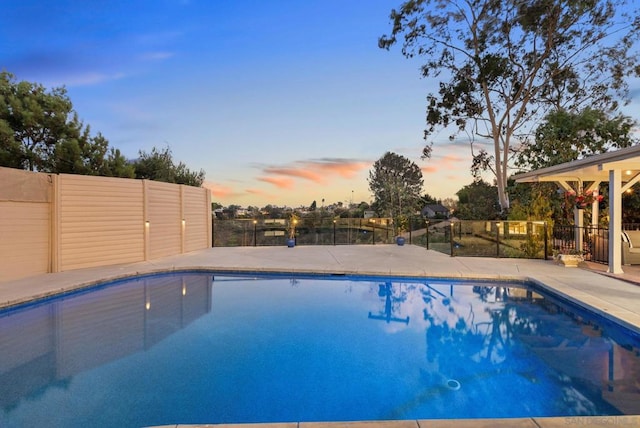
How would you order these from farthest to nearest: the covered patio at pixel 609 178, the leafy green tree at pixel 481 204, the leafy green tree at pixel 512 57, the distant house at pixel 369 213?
the distant house at pixel 369 213 < the leafy green tree at pixel 481 204 < the leafy green tree at pixel 512 57 < the covered patio at pixel 609 178

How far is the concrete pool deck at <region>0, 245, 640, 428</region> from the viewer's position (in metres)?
2.12

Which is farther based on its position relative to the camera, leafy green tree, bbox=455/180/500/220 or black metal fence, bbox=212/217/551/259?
leafy green tree, bbox=455/180/500/220

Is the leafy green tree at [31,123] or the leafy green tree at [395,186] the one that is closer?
the leafy green tree at [31,123]

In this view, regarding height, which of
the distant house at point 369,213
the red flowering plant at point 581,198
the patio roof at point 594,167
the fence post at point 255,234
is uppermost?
the patio roof at point 594,167

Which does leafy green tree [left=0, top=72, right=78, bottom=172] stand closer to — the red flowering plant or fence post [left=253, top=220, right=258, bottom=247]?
fence post [left=253, top=220, right=258, bottom=247]

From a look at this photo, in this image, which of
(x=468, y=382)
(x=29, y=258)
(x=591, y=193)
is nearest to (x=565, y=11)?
(x=591, y=193)

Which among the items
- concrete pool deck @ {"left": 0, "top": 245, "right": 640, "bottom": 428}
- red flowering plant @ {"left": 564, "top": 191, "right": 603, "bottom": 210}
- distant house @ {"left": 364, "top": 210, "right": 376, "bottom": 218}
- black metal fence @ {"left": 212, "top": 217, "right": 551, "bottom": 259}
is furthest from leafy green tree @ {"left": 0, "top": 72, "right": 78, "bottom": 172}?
distant house @ {"left": 364, "top": 210, "right": 376, "bottom": 218}

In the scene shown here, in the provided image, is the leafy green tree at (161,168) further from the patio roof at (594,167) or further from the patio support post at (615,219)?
the patio support post at (615,219)

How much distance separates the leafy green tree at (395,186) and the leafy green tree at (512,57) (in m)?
5.73

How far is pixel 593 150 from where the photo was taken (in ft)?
39.3

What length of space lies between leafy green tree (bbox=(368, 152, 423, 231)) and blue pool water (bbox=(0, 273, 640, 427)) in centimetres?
823

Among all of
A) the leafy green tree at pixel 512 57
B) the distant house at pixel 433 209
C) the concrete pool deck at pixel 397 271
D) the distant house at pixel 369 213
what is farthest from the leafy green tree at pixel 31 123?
the distant house at pixel 433 209

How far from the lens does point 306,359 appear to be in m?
3.65

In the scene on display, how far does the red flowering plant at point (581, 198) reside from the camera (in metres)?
7.92
